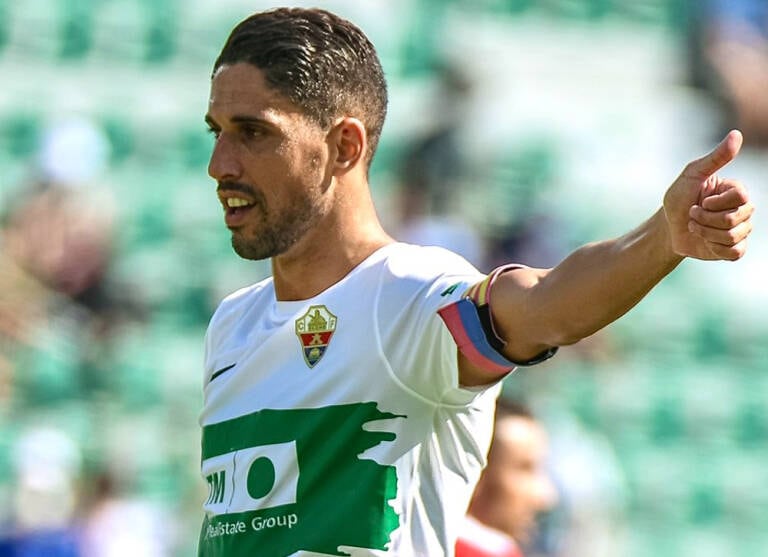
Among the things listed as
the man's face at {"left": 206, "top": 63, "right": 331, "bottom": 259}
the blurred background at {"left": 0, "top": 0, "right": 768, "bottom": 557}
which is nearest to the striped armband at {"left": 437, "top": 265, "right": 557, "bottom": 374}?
the man's face at {"left": 206, "top": 63, "right": 331, "bottom": 259}

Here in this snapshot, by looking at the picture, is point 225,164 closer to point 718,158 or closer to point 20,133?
point 718,158

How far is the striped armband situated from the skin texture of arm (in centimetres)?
1

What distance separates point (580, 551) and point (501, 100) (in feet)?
12.2

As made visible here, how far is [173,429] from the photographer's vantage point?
901cm

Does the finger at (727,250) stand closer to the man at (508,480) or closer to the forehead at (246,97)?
the forehead at (246,97)

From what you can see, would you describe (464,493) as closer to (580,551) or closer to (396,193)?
(580,551)

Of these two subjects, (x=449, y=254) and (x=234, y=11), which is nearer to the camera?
(x=449, y=254)

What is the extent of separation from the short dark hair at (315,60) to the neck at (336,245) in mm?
163

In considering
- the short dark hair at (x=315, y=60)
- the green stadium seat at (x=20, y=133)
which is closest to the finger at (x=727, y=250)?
the short dark hair at (x=315, y=60)

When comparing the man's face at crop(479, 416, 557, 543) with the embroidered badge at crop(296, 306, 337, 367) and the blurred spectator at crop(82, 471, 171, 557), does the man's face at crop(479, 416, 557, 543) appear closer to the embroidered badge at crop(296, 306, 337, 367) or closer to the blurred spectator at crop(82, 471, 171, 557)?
the embroidered badge at crop(296, 306, 337, 367)

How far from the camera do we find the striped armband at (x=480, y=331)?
9.89ft

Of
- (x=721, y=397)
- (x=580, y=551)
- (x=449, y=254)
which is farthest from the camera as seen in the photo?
(x=721, y=397)

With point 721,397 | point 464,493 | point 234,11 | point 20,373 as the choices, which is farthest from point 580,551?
point 464,493

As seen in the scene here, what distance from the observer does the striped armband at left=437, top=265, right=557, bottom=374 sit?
9.89 feet
